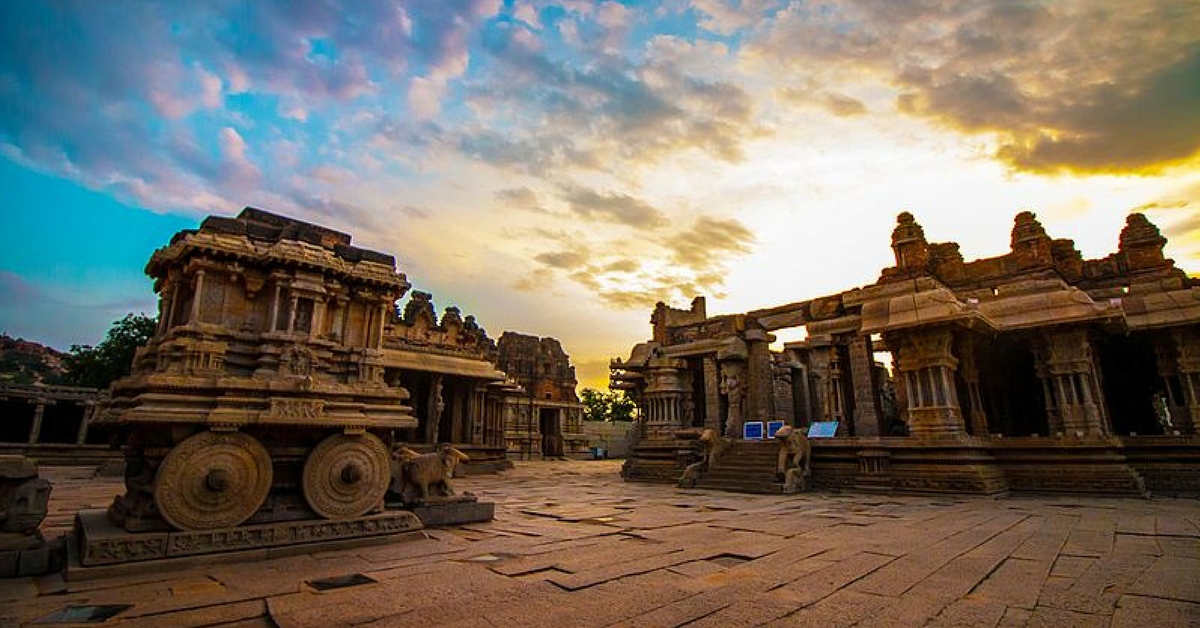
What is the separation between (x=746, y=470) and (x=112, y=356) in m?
37.6

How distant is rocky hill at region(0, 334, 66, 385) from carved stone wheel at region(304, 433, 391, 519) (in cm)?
5465

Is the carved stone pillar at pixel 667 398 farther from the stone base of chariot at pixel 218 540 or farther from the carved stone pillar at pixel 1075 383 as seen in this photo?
the stone base of chariot at pixel 218 540

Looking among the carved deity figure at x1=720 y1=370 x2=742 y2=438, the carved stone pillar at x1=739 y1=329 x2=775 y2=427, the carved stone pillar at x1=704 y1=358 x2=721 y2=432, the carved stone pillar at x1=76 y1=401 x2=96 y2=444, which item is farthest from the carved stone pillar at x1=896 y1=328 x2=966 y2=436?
the carved stone pillar at x1=76 y1=401 x2=96 y2=444

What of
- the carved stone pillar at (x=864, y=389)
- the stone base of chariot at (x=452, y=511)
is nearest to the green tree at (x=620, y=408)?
the carved stone pillar at (x=864, y=389)

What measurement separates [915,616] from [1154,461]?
46.7ft

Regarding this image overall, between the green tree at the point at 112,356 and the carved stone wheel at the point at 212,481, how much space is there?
33.9 meters

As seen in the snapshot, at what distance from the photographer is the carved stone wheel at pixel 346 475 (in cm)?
657

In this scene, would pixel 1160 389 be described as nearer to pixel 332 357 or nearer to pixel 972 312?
pixel 972 312

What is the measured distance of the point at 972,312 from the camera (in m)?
13.6

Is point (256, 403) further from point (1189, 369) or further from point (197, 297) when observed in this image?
point (1189, 369)

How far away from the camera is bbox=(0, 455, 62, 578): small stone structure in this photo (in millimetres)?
4848

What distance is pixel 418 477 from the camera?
8.23 metres

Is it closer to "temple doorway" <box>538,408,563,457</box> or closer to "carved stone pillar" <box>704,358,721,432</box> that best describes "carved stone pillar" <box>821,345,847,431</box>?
"carved stone pillar" <box>704,358,721,432</box>

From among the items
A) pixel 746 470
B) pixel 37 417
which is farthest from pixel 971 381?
pixel 37 417
